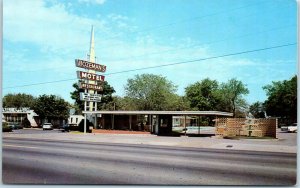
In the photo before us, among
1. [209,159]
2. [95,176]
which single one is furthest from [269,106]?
[95,176]

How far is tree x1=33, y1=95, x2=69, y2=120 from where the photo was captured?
18172mm

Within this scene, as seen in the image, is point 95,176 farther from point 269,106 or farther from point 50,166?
point 269,106

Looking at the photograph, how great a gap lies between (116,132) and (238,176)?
19313 mm

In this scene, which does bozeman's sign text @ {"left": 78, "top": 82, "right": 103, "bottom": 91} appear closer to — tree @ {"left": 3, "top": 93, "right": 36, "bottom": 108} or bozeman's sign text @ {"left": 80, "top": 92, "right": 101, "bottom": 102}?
bozeman's sign text @ {"left": 80, "top": 92, "right": 101, "bottom": 102}

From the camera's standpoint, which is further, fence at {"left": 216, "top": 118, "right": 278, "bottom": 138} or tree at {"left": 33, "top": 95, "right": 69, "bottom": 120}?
fence at {"left": 216, "top": 118, "right": 278, "bottom": 138}

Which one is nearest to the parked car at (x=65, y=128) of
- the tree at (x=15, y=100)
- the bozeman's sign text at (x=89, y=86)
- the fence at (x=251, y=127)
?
the bozeman's sign text at (x=89, y=86)

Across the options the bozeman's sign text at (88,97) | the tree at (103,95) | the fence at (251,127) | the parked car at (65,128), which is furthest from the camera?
the parked car at (65,128)

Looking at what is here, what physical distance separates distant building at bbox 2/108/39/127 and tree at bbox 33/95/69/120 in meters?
0.40

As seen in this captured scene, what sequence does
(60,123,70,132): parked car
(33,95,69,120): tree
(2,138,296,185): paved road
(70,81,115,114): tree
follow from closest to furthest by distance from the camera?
(2,138,296,185): paved road
(33,95,69,120): tree
(70,81,115,114): tree
(60,123,70,132): parked car

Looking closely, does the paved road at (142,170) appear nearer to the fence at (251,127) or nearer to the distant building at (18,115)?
the distant building at (18,115)

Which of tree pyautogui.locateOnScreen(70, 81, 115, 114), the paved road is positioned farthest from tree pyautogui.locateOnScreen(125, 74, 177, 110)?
the paved road

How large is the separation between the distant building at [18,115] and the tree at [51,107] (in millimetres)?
402

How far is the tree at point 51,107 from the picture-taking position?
59.6 ft

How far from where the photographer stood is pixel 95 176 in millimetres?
8352
